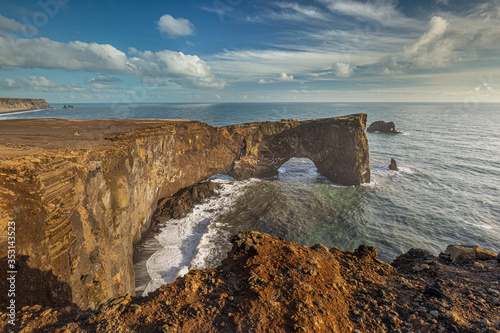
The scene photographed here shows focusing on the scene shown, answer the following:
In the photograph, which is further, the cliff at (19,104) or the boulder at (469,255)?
the cliff at (19,104)

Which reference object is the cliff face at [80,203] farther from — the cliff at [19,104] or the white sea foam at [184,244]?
the cliff at [19,104]

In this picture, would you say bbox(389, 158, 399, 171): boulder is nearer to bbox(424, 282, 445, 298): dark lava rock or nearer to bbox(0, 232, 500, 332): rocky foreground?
bbox(0, 232, 500, 332): rocky foreground

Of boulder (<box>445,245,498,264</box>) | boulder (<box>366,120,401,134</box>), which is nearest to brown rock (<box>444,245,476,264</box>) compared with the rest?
boulder (<box>445,245,498,264</box>)

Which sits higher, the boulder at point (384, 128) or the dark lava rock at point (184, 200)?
the boulder at point (384, 128)

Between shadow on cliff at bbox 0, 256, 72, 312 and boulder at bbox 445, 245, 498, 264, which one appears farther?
boulder at bbox 445, 245, 498, 264

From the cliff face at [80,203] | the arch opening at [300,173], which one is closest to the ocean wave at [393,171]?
the arch opening at [300,173]
